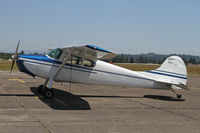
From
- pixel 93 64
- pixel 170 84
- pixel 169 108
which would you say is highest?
pixel 93 64

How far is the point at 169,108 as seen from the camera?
9969 millimetres

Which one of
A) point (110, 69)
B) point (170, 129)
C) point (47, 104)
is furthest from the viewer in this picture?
point (110, 69)

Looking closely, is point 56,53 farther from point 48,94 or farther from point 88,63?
point 48,94

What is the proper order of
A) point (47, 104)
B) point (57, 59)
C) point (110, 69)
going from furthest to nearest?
point (110, 69) → point (57, 59) → point (47, 104)

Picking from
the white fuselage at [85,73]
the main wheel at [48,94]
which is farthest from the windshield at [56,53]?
the main wheel at [48,94]

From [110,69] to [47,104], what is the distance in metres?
3.68

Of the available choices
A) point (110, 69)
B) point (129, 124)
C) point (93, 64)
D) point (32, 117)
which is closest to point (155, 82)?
point (110, 69)

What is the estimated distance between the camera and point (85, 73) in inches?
447

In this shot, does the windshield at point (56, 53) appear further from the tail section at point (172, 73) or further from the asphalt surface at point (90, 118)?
the tail section at point (172, 73)

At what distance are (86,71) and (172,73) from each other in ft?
15.0

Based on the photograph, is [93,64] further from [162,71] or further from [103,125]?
[103,125]

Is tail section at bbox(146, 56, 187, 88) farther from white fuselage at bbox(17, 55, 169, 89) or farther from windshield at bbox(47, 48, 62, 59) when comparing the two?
windshield at bbox(47, 48, 62, 59)

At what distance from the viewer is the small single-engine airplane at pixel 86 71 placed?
1080cm

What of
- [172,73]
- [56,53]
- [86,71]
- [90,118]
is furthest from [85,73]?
[172,73]
